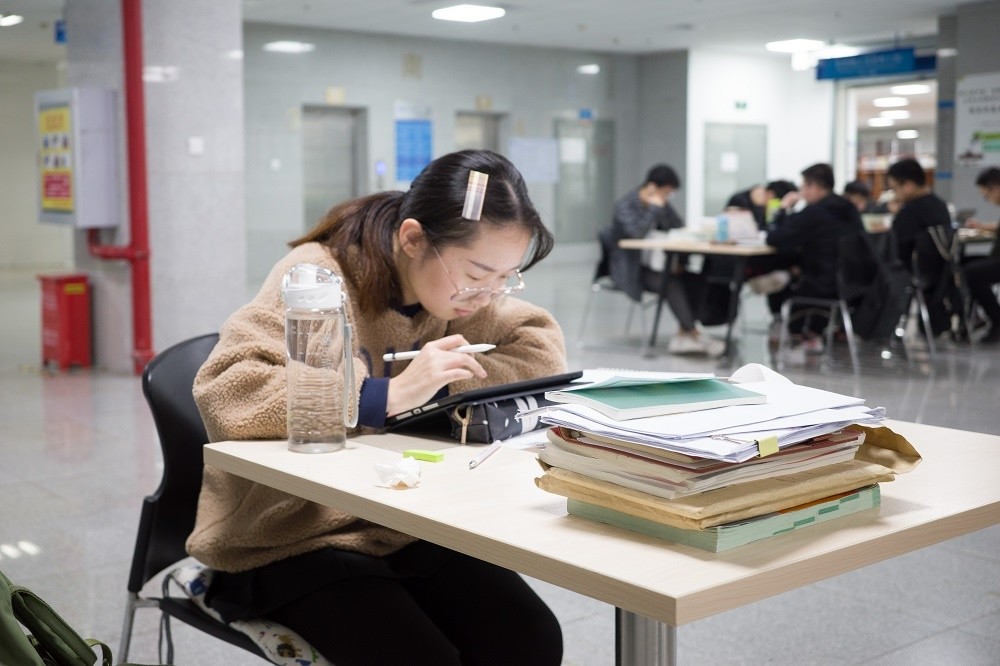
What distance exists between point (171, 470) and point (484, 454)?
0.65 m

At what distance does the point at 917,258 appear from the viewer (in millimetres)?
8062

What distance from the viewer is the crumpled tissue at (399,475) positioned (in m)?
1.41

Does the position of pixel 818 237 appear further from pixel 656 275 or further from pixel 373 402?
pixel 373 402

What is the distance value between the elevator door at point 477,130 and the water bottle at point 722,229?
766cm

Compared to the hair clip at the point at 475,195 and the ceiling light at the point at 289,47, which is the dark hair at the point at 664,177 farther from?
the hair clip at the point at 475,195

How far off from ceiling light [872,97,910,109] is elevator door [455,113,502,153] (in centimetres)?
544

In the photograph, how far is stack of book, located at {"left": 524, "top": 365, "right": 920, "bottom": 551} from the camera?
118cm

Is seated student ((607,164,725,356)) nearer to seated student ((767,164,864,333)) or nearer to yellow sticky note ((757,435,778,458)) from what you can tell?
seated student ((767,164,864,333))

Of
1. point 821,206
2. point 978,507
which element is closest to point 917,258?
point 821,206

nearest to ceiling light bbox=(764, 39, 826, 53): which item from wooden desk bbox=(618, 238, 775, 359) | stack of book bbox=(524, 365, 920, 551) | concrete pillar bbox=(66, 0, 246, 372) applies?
wooden desk bbox=(618, 238, 775, 359)

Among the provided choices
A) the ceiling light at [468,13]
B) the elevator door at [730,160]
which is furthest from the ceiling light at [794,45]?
the ceiling light at [468,13]

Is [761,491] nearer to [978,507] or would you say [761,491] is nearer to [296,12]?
[978,507]

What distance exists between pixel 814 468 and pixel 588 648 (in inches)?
62.8

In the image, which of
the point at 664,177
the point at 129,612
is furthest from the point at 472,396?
the point at 664,177
